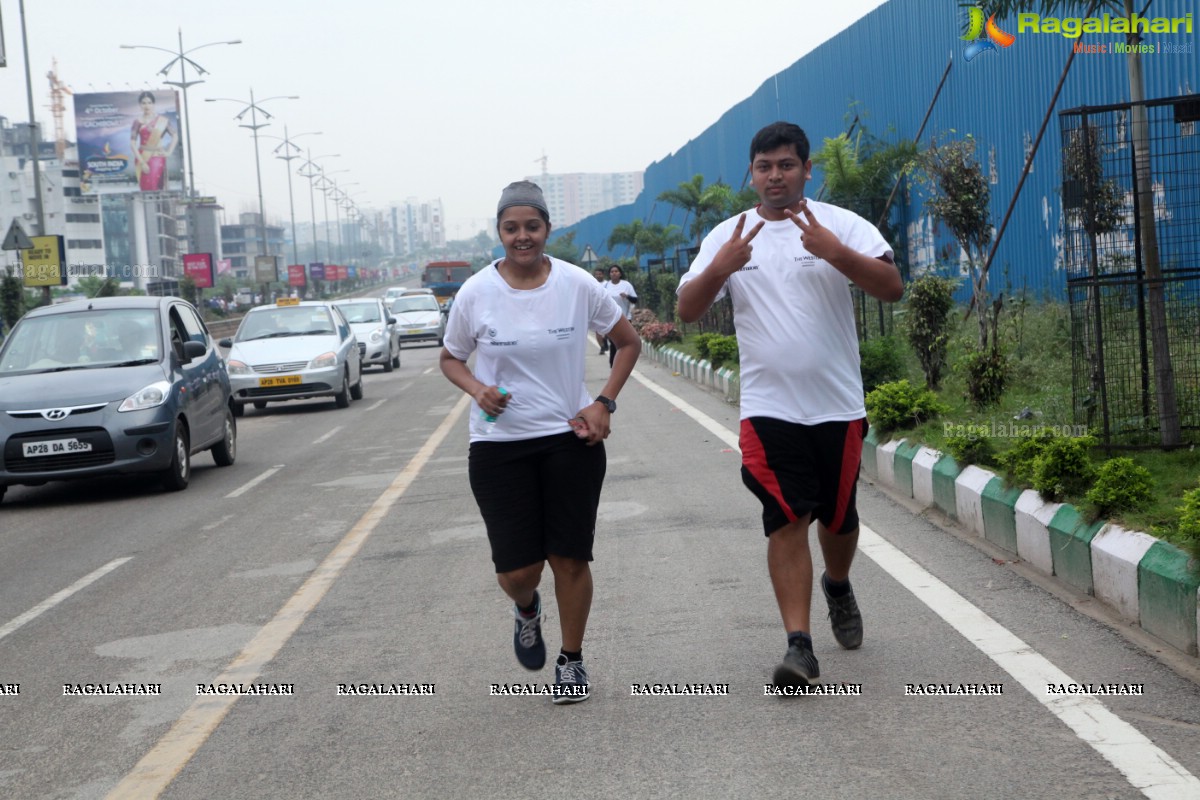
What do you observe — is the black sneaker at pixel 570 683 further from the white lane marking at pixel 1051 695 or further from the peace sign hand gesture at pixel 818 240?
the peace sign hand gesture at pixel 818 240

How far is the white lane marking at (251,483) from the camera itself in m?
11.6

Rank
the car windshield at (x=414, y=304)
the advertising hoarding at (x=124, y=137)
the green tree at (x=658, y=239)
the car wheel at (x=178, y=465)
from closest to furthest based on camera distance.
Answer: the car wheel at (x=178, y=465) → the car windshield at (x=414, y=304) → the green tree at (x=658, y=239) → the advertising hoarding at (x=124, y=137)

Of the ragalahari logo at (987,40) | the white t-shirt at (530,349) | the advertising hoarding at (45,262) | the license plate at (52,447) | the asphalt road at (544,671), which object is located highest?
the ragalahari logo at (987,40)

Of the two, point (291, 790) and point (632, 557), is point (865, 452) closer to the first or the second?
point (632, 557)

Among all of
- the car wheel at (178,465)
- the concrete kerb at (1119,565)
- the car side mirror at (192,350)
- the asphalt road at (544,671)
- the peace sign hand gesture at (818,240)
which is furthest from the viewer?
the car side mirror at (192,350)

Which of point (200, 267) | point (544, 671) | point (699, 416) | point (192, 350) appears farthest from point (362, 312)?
point (200, 267)

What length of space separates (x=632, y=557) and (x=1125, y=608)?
2753mm

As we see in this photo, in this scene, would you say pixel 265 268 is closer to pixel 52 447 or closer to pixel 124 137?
pixel 124 137

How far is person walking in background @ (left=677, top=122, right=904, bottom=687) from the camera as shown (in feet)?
16.3

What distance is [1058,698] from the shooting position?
4.76m

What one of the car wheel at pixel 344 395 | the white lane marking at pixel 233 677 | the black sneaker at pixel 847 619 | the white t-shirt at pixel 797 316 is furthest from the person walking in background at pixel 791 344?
the car wheel at pixel 344 395

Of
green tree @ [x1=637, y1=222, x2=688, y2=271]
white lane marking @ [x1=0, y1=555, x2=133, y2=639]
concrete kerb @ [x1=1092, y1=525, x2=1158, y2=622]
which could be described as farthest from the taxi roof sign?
green tree @ [x1=637, y1=222, x2=688, y2=271]

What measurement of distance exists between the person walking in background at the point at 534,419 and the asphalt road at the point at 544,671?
0.53 metres

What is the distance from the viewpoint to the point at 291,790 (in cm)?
420
